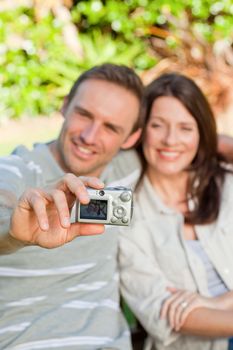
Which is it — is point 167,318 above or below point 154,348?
above

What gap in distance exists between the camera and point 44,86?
921 centimetres

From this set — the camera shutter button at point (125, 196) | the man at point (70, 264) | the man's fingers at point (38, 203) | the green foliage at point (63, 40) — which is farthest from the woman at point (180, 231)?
the green foliage at point (63, 40)

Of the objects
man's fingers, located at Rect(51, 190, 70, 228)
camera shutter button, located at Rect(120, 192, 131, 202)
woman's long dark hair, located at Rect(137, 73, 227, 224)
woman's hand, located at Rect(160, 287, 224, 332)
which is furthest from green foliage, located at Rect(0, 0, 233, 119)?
man's fingers, located at Rect(51, 190, 70, 228)

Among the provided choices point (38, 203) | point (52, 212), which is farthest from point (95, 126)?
point (38, 203)

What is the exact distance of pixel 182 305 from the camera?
9.19 feet

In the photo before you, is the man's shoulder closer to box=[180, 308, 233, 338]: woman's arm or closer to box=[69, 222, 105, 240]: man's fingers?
box=[180, 308, 233, 338]: woman's arm

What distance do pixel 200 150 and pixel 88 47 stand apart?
6.23 m

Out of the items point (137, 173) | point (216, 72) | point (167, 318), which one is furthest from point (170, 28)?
point (167, 318)

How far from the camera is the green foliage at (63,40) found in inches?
352

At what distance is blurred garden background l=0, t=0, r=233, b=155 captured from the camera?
8930 millimetres

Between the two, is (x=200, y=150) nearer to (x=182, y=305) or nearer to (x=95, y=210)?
(x=182, y=305)

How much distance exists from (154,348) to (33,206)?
1.44 metres

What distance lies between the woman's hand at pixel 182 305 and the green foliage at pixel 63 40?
6454 millimetres

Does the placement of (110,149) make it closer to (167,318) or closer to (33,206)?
(167,318)
